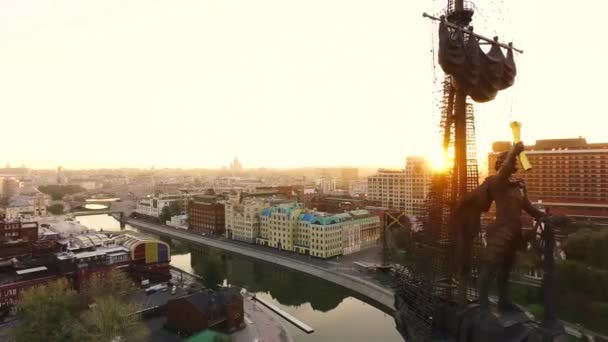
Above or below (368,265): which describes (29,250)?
above

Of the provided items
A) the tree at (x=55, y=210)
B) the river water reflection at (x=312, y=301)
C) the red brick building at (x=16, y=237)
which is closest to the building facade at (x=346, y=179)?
the tree at (x=55, y=210)

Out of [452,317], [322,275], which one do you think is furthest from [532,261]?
[452,317]

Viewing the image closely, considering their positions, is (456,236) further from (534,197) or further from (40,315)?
(534,197)

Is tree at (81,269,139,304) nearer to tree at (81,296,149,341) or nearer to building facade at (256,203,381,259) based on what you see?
tree at (81,296,149,341)

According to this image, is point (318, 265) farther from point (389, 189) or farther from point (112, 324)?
point (389, 189)

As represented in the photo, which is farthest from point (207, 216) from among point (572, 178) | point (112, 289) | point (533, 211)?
point (533, 211)

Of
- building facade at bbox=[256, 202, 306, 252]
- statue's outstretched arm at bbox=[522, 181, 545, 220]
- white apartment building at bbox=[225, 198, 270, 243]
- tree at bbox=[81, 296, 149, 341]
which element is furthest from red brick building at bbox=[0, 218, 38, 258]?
statue's outstretched arm at bbox=[522, 181, 545, 220]
